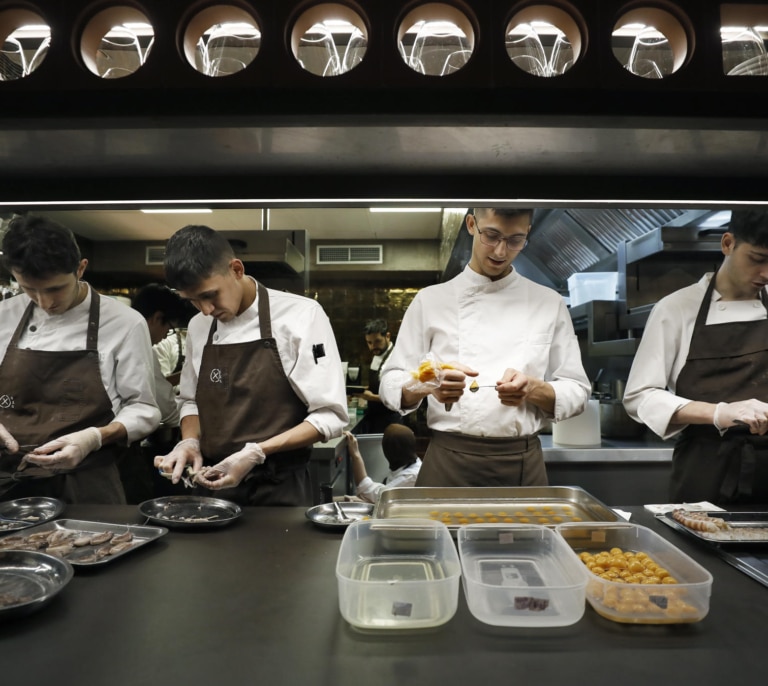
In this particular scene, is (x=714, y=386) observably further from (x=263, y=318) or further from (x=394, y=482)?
(x=263, y=318)

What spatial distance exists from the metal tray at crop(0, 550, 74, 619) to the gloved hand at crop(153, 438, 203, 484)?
0.52 metres

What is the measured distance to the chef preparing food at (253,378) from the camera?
186cm

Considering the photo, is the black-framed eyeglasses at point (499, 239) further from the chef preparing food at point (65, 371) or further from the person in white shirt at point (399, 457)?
the chef preparing food at point (65, 371)

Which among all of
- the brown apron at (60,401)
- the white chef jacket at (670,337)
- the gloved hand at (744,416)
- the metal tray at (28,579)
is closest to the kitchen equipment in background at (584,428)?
the white chef jacket at (670,337)

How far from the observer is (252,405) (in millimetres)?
1951

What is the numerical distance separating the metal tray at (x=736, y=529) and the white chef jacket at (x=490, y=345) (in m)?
0.58

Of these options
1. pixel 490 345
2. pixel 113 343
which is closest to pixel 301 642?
pixel 490 345

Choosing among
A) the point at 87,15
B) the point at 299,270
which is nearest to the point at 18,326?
the point at 87,15

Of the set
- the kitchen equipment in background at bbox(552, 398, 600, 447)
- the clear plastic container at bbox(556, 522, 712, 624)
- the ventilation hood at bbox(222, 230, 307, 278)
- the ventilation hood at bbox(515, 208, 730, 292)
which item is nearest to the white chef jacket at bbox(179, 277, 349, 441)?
the clear plastic container at bbox(556, 522, 712, 624)

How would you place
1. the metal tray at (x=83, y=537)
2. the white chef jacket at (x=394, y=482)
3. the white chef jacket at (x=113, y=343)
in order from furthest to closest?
the white chef jacket at (x=394, y=482)
the white chef jacket at (x=113, y=343)
the metal tray at (x=83, y=537)

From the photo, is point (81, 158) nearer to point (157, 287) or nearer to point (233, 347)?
point (233, 347)

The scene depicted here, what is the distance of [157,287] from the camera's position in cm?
357

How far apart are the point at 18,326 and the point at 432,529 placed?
195cm

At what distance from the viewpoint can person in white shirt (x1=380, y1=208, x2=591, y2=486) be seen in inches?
75.4
